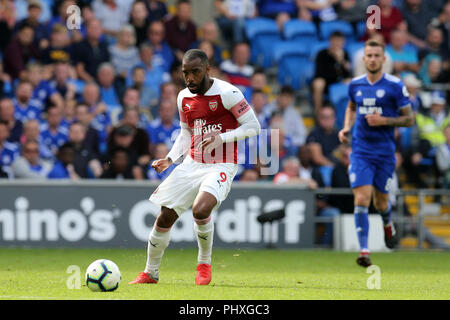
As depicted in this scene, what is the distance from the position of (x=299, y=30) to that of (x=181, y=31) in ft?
7.95

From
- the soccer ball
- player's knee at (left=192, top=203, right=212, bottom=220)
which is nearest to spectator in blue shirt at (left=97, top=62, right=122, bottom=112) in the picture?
player's knee at (left=192, top=203, right=212, bottom=220)

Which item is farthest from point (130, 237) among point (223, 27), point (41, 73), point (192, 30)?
point (223, 27)

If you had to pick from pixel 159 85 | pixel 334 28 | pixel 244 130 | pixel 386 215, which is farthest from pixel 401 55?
pixel 244 130

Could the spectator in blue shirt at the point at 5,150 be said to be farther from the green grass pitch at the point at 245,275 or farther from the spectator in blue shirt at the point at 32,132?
the green grass pitch at the point at 245,275

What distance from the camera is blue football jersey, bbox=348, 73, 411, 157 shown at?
38.0ft

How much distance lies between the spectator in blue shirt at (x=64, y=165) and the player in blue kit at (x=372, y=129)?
506 cm

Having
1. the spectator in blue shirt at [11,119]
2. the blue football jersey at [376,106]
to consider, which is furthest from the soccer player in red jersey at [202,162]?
the spectator in blue shirt at [11,119]

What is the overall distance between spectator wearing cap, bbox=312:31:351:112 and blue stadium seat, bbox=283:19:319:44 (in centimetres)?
115

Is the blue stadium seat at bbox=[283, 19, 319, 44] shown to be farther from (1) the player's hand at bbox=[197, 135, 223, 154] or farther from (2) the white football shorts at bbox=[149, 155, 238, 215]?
(1) the player's hand at bbox=[197, 135, 223, 154]

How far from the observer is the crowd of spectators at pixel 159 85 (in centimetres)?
1544

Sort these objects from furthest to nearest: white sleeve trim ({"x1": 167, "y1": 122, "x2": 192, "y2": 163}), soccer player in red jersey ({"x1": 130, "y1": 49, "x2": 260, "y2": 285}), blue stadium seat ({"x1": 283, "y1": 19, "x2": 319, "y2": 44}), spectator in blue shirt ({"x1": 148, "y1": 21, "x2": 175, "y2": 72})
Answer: blue stadium seat ({"x1": 283, "y1": 19, "x2": 319, "y2": 44}) < spectator in blue shirt ({"x1": 148, "y1": 21, "x2": 175, "y2": 72}) < white sleeve trim ({"x1": 167, "y1": 122, "x2": 192, "y2": 163}) < soccer player in red jersey ({"x1": 130, "y1": 49, "x2": 260, "y2": 285})

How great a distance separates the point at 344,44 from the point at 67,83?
18.9ft

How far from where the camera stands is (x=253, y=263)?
12234 millimetres

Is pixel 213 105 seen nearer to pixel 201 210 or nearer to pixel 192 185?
pixel 192 185
